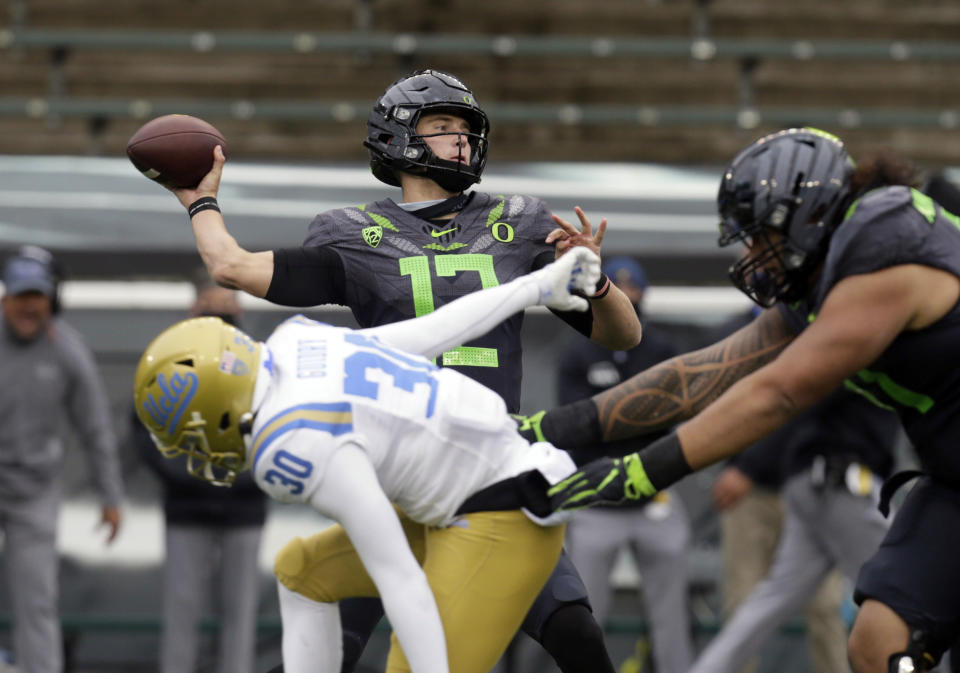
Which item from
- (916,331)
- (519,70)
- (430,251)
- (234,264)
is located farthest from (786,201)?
(519,70)

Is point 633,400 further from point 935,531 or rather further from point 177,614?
point 177,614

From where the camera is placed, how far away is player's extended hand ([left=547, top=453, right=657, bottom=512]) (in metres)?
2.86

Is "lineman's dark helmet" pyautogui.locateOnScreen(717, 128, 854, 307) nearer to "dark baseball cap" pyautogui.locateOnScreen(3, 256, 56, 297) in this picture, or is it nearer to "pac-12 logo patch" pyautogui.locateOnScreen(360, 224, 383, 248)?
"pac-12 logo patch" pyautogui.locateOnScreen(360, 224, 383, 248)

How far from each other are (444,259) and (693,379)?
2.26ft

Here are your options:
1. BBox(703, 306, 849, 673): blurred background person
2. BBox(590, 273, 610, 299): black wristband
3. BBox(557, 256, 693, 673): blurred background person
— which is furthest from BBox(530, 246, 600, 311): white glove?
BBox(703, 306, 849, 673): blurred background person

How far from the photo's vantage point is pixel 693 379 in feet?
11.5

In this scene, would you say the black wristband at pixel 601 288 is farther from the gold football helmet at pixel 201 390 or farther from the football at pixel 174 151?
the football at pixel 174 151

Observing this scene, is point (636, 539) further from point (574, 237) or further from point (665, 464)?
point (665, 464)

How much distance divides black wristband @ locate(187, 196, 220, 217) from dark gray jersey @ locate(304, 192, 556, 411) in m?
0.26

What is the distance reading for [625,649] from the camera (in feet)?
21.8

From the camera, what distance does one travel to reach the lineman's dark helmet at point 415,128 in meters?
3.66

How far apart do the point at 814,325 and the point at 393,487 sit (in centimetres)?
95

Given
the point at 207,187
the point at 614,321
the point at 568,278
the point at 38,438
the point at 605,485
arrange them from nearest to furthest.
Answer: the point at 605,485
the point at 568,278
the point at 614,321
the point at 207,187
the point at 38,438

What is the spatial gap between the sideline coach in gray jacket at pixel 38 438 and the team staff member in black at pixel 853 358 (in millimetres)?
3383
